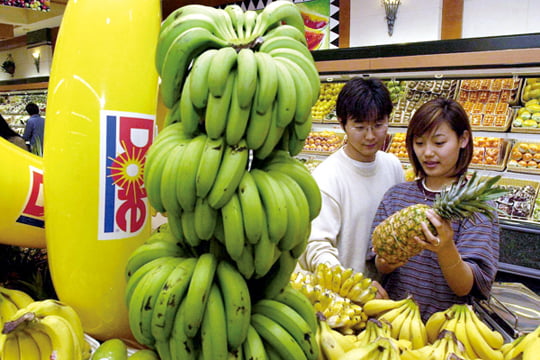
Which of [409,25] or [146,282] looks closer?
[146,282]

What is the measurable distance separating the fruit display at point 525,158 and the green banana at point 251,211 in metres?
4.06

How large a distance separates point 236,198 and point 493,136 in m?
4.43

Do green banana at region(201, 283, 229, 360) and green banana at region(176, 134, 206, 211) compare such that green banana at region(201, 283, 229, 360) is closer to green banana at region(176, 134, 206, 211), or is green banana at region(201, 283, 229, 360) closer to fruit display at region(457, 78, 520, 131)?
green banana at region(176, 134, 206, 211)

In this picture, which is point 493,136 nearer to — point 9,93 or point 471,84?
point 471,84

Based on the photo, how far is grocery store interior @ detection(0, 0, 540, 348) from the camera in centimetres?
370

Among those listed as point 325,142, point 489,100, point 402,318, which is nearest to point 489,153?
point 489,100

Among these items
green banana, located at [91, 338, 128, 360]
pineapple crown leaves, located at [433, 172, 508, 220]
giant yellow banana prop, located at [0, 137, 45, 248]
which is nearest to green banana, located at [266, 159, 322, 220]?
green banana, located at [91, 338, 128, 360]

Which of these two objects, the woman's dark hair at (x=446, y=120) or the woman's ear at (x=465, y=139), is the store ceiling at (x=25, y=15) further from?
the woman's ear at (x=465, y=139)

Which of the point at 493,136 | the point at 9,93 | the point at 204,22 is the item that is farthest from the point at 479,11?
the point at 9,93

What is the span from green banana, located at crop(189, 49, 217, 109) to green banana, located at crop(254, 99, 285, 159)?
117mm

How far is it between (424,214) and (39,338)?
49.4 inches

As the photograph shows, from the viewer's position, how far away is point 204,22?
0.75 meters

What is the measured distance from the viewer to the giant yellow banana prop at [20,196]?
3.14 feet

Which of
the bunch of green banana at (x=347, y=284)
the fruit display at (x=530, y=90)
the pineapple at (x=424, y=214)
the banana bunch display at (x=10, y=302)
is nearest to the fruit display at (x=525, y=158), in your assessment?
the fruit display at (x=530, y=90)
